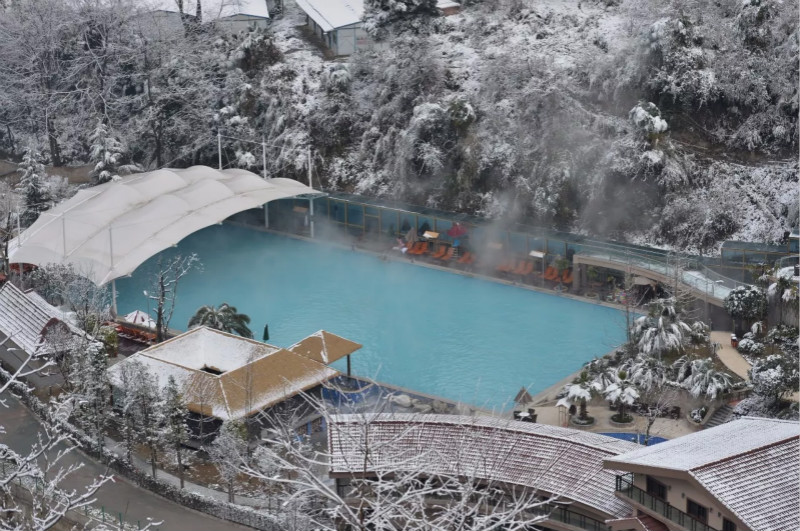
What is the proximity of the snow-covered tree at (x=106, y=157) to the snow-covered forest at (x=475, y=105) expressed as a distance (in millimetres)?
125

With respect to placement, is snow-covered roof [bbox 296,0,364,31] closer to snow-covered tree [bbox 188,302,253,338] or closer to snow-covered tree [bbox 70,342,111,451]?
snow-covered tree [bbox 188,302,253,338]

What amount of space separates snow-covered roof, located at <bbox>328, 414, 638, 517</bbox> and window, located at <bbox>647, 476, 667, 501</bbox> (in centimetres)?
74

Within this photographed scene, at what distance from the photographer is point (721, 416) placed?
31625 millimetres

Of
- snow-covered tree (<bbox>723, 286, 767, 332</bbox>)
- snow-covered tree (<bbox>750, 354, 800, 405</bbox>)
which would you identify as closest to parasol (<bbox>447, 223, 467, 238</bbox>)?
snow-covered tree (<bbox>723, 286, 767, 332</bbox>)

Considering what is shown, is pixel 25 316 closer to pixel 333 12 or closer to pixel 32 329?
pixel 32 329

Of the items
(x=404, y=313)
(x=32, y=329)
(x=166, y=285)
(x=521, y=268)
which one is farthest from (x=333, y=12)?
(x=32, y=329)

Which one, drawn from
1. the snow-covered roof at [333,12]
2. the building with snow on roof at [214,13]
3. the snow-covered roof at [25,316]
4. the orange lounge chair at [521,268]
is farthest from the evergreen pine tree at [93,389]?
the building with snow on roof at [214,13]

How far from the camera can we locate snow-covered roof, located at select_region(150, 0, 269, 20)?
5834cm

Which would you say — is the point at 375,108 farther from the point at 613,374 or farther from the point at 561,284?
the point at 613,374

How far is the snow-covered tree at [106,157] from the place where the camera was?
163 ft

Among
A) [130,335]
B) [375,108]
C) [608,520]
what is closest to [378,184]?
[375,108]

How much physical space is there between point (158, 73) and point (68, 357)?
84.3ft

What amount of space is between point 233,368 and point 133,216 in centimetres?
1202

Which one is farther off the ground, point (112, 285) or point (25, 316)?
point (112, 285)
